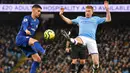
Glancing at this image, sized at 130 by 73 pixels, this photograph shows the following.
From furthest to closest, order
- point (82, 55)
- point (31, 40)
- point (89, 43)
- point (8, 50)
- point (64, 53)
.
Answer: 1. point (8, 50)
2. point (64, 53)
3. point (82, 55)
4. point (89, 43)
5. point (31, 40)

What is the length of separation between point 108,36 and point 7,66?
21.0 ft

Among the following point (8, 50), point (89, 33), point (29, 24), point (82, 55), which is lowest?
point (8, 50)

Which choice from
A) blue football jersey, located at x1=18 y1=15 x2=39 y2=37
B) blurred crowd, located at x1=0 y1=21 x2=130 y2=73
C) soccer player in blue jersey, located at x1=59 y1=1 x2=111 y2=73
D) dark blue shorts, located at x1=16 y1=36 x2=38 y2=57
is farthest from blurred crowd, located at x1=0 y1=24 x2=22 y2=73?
blue football jersey, located at x1=18 y1=15 x2=39 y2=37

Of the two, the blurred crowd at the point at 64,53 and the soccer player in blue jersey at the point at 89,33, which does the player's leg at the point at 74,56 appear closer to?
the soccer player in blue jersey at the point at 89,33

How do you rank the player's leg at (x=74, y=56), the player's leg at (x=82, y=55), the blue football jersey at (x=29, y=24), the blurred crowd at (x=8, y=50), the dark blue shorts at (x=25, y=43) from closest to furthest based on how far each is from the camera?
the blue football jersey at (x=29, y=24), the dark blue shorts at (x=25, y=43), the player's leg at (x=74, y=56), the player's leg at (x=82, y=55), the blurred crowd at (x=8, y=50)

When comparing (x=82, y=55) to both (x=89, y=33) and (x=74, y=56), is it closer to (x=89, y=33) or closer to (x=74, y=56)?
(x=74, y=56)

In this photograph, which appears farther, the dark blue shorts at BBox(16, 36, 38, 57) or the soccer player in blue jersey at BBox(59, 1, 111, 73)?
the soccer player in blue jersey at BBox(59, 1, 111, 73)

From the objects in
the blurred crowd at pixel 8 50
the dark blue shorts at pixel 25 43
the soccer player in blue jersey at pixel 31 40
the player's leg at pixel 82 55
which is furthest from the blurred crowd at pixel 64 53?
the soccer player in blue jersey at pixel 31 40

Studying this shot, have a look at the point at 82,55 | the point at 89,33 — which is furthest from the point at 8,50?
the point at 89,33

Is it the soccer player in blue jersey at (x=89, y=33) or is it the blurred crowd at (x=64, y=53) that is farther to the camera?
the blurred crowd at (x=64, y=53)

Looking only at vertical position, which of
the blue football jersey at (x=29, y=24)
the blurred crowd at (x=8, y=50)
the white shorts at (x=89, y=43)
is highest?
the blue football jersey at (x=29, y=24)

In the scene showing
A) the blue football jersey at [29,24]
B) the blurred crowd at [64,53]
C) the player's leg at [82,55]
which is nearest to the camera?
the blue football jersey at [29,24]

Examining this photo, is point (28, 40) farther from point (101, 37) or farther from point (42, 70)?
point (101, 37)

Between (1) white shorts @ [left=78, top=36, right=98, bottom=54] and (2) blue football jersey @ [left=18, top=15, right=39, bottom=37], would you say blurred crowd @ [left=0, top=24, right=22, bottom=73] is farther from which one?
(2) blue football jersey @ [left=18, top=15, right=39, bottom=37]
